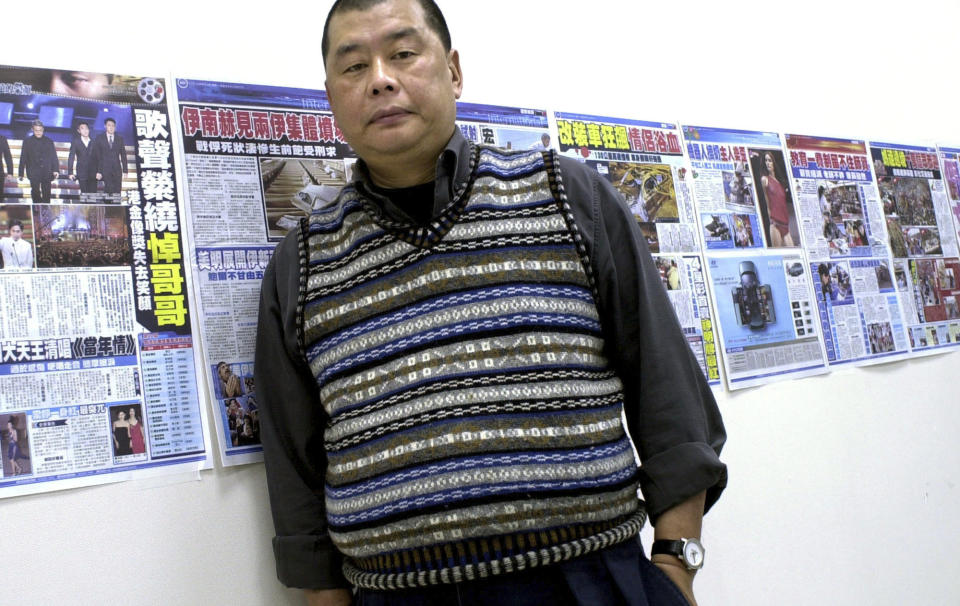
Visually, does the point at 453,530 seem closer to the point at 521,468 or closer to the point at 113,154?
the point at 521,468

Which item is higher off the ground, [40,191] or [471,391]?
[40,191]

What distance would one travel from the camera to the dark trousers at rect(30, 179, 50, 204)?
1.13 metres

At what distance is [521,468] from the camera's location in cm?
103

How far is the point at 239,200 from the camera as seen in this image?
4.18ft

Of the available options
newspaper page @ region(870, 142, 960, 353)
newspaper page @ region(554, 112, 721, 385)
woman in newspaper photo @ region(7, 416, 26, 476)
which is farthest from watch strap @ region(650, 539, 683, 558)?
newspaper page @ region(870, 142, 960, 353)

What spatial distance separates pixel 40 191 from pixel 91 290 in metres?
0.15

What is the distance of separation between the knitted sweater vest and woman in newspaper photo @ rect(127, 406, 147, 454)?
241mm

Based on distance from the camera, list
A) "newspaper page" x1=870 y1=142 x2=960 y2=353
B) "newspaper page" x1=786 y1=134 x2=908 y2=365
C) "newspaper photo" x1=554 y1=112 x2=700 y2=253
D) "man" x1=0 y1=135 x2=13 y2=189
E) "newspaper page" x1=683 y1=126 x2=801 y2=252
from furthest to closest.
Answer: "newspaper page" x1=870 y1=142 x2=960 y2=353, "newspaper page" x1=786 y1=134 x2=908 y2=365, "newspaper page" x1=683 y1=126 x2=801 y2=252, "newspaper photo" x1=554 y1=112 x2=700 y2=253, "man" x1=0 y1=135 x2=13 y2=189

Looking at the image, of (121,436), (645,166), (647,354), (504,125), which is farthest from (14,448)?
(645,166)

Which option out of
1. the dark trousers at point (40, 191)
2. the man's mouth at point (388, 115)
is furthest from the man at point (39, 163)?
the man's mouth at point (388, 115)

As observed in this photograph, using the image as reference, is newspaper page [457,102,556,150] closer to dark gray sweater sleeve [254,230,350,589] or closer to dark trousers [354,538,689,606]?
dark gray sweater sleeve [254,230,350,589]

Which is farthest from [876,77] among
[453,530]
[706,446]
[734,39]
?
[453,530]

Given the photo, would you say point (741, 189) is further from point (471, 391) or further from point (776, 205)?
point (471, 391)

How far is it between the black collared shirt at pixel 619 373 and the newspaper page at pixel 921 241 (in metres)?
1.10
